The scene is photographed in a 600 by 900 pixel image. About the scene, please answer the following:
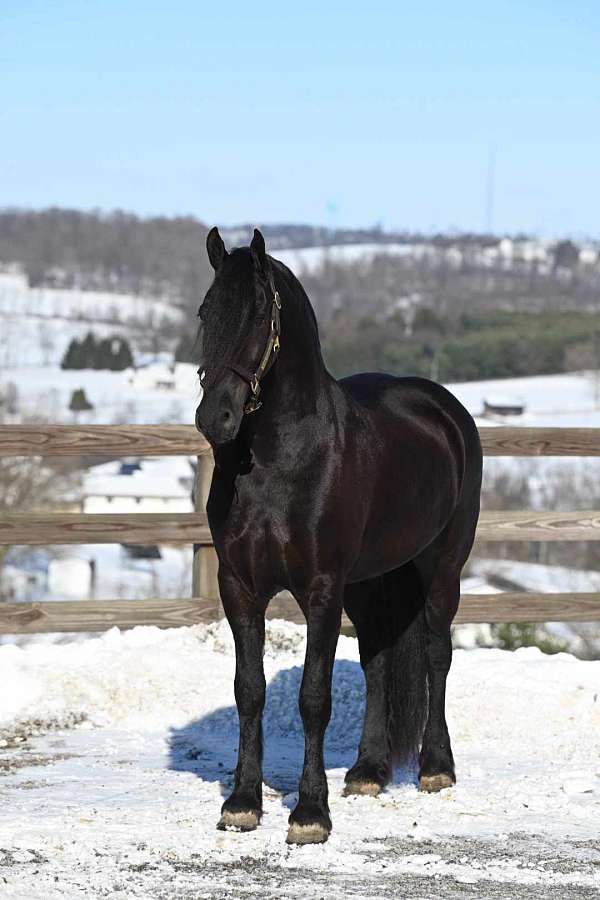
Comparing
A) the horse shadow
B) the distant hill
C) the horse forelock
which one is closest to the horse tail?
the horse shadow

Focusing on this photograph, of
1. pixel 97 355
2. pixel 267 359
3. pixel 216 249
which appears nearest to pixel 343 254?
pixel 97 355

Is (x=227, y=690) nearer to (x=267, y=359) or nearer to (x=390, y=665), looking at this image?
(x=390, y=665)

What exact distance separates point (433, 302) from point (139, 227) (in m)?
37.2

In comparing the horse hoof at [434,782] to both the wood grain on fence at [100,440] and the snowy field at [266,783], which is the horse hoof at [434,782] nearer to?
the snowy field at [266,783]

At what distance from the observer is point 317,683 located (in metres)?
4.66

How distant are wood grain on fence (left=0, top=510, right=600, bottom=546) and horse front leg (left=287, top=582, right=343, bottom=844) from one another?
2919 mm

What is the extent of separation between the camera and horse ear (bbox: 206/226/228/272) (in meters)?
4.52

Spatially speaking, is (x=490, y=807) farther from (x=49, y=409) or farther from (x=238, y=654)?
(x=49, y=409)

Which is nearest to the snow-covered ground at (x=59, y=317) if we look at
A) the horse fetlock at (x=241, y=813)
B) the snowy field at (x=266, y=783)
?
the snowy field at (x=266, y=783)

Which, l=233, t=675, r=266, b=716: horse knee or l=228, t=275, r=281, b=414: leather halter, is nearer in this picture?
l=228, t=275, r=281, b=414: leather halter

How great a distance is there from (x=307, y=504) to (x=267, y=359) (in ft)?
1.86

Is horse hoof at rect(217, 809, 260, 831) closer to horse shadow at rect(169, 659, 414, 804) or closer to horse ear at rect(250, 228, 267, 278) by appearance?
horse shadow at rect(169, 659, 414, 804)

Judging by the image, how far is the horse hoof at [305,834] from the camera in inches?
175

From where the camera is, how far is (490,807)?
5.07 metres
